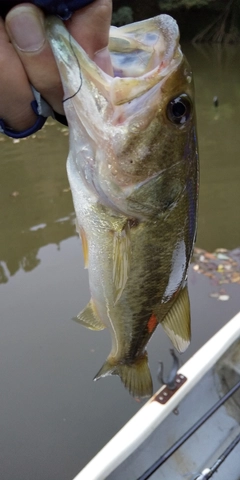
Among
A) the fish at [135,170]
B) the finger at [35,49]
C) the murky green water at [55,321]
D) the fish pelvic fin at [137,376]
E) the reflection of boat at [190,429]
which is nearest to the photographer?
the finger at [35,49]

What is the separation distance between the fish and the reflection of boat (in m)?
1.04

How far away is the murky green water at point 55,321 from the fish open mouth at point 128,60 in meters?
2.70

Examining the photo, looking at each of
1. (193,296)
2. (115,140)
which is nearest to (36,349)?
(193,296)

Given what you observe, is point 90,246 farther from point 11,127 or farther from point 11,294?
point 11,294

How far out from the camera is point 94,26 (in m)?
1.02

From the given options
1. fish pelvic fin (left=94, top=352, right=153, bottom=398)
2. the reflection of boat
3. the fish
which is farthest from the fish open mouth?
the reflection of boat

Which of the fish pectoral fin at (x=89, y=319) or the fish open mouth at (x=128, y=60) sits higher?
the fish open mouth at (x=128, y=60)

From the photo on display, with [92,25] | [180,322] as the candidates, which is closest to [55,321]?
[180,322]

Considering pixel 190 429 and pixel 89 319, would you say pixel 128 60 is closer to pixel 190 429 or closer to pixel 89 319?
pixel 89 319

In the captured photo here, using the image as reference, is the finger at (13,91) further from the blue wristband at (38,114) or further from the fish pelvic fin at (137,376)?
the fish pelvic fin at (137,376)

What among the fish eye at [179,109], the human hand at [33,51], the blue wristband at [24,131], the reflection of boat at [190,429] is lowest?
the reflection of boat at [190,429]

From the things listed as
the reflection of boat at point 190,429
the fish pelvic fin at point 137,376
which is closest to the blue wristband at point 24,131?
the fish pelvic fin at point 137,376

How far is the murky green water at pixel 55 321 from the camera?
3.16 metres

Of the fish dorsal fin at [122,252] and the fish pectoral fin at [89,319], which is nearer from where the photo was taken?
the fish dorsal fin at [122,252]
